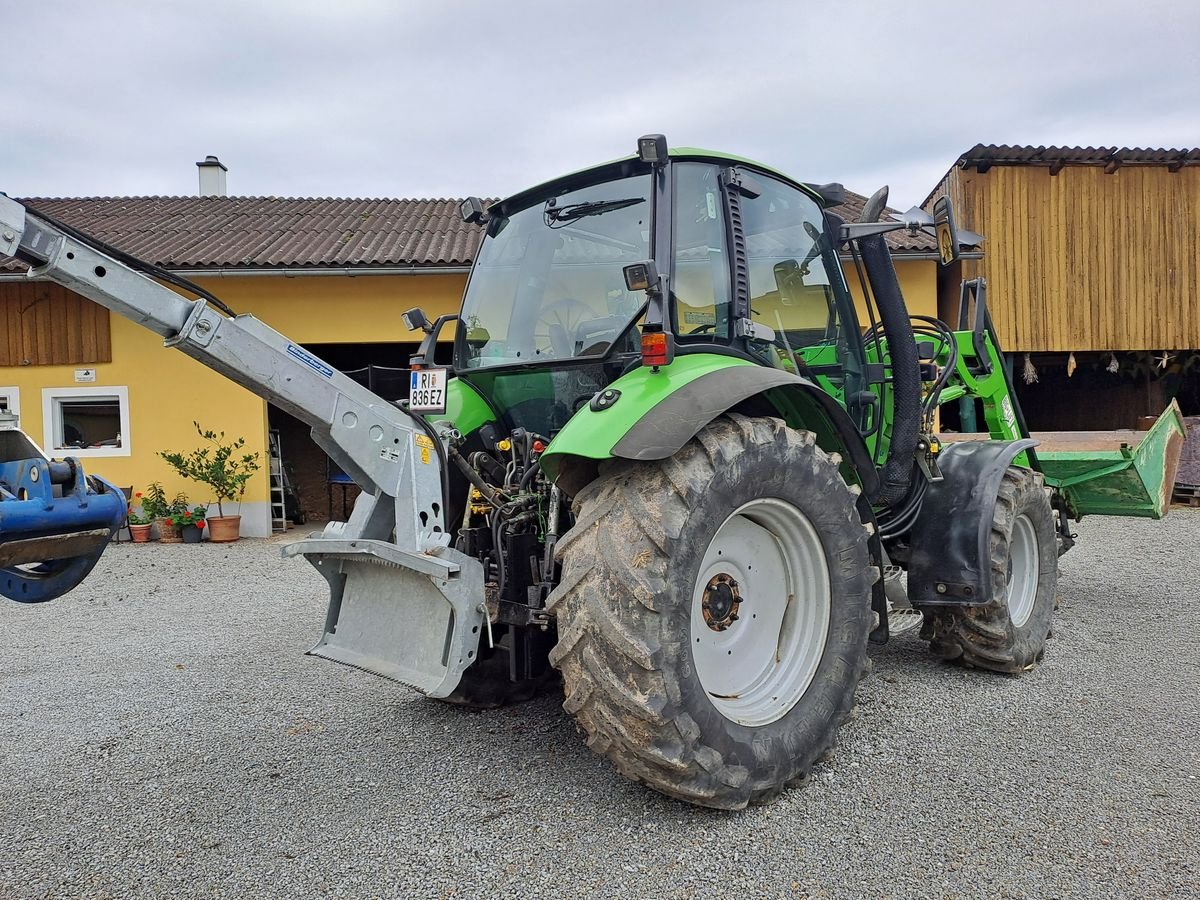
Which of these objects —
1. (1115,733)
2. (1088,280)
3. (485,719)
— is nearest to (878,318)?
(1115,733)

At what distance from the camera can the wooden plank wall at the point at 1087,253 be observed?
39.0 ft

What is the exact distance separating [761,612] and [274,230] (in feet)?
37.4

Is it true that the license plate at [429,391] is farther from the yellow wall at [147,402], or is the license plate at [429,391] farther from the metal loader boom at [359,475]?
the yellow wall at [147,402]

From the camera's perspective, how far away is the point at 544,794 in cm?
288

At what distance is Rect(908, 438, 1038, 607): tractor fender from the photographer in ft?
12.7

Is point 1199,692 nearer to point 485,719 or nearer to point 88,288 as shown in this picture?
point 485,719

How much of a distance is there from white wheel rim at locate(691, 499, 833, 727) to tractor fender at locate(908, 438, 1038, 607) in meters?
1.15

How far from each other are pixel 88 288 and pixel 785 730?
2.53 m

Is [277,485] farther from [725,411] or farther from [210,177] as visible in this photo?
[725,411]

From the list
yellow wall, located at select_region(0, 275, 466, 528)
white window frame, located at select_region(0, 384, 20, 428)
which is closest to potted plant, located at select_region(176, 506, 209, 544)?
yellow wall, located at select_region(0, 275, 466, 528)

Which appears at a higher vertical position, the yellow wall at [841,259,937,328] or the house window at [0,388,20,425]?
the yellow wall at [841,259,937,328]

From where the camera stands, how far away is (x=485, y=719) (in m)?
3.66

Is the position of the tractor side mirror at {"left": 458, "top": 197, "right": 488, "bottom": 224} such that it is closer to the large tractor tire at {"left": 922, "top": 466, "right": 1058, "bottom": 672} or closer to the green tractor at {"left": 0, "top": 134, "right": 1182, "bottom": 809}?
the green tractor at {"left": 0, "top": 134, "right": 1182, "bottom": 809}

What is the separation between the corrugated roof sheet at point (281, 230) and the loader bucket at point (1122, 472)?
5374 millimetres
